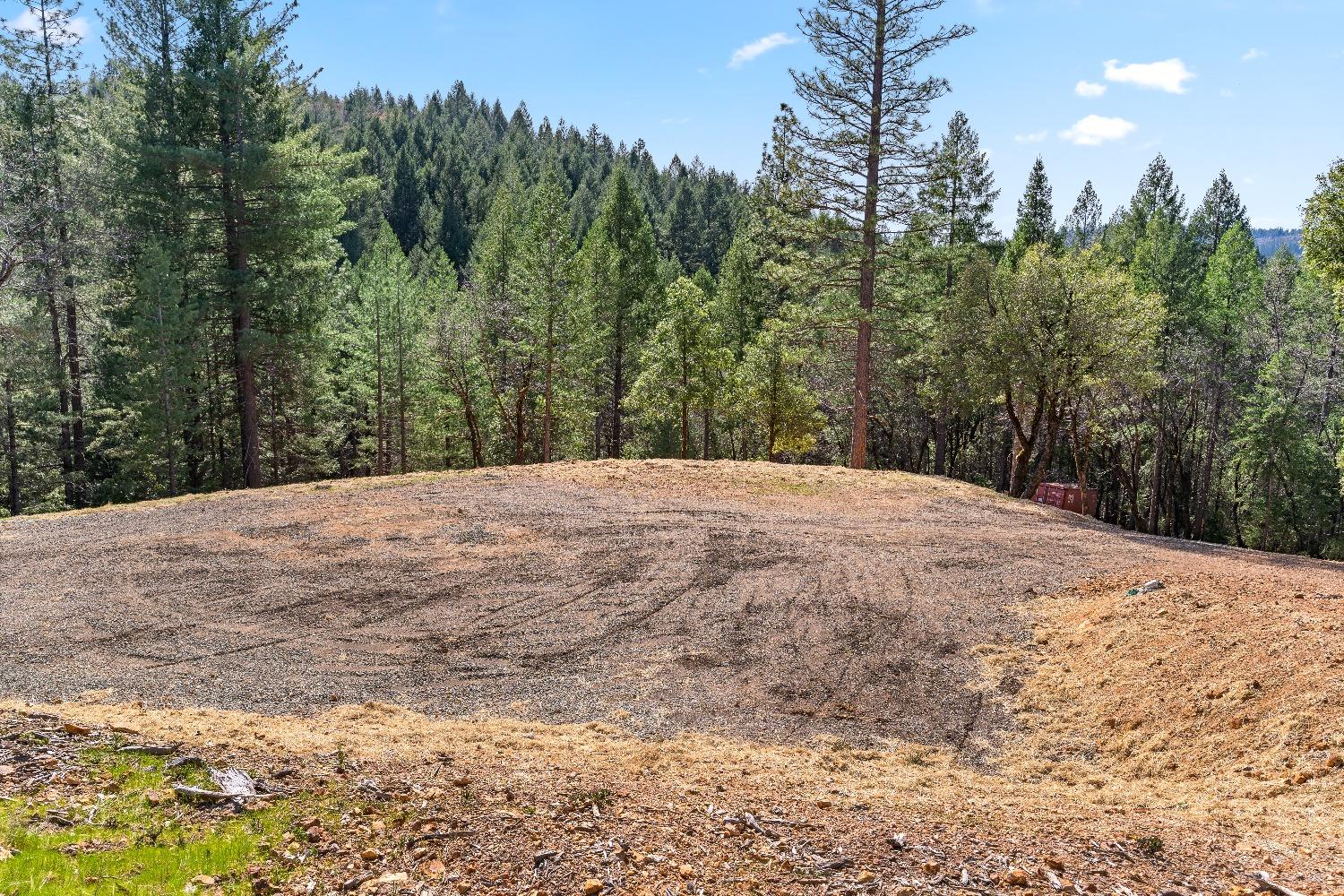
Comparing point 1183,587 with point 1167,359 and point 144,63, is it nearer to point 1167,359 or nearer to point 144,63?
point 1167,359

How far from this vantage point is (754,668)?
9672mm

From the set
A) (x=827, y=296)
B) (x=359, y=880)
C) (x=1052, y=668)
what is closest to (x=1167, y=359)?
(x=827, y=296)

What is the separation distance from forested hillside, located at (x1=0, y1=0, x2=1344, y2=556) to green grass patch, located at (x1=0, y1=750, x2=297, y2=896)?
16.3 metres

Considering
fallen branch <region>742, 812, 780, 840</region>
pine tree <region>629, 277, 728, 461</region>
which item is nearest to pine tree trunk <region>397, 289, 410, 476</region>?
pine tree <region>629, 277, 728, 461</region>

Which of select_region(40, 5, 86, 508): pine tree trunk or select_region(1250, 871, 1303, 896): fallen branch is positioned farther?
select_region(40, 5, 86, 508): pine tree trunk

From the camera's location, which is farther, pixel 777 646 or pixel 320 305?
pixel 320 305

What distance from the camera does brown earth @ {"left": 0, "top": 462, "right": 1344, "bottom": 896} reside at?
5.67 m

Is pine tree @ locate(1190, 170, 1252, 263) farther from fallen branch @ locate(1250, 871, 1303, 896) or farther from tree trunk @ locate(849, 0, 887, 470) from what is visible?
fallen branch @ locate(1250, 871, 1303, 896)

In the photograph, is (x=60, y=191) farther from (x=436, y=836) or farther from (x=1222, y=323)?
(x=1222, y=323)

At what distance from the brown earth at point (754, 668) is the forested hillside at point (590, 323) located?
9481mm

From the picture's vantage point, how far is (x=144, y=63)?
76.4ft

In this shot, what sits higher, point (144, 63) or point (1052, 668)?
point (144, 63)

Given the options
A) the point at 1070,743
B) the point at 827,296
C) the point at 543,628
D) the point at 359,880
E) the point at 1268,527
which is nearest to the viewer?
the point at 359,880

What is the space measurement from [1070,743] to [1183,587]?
4.53 m
